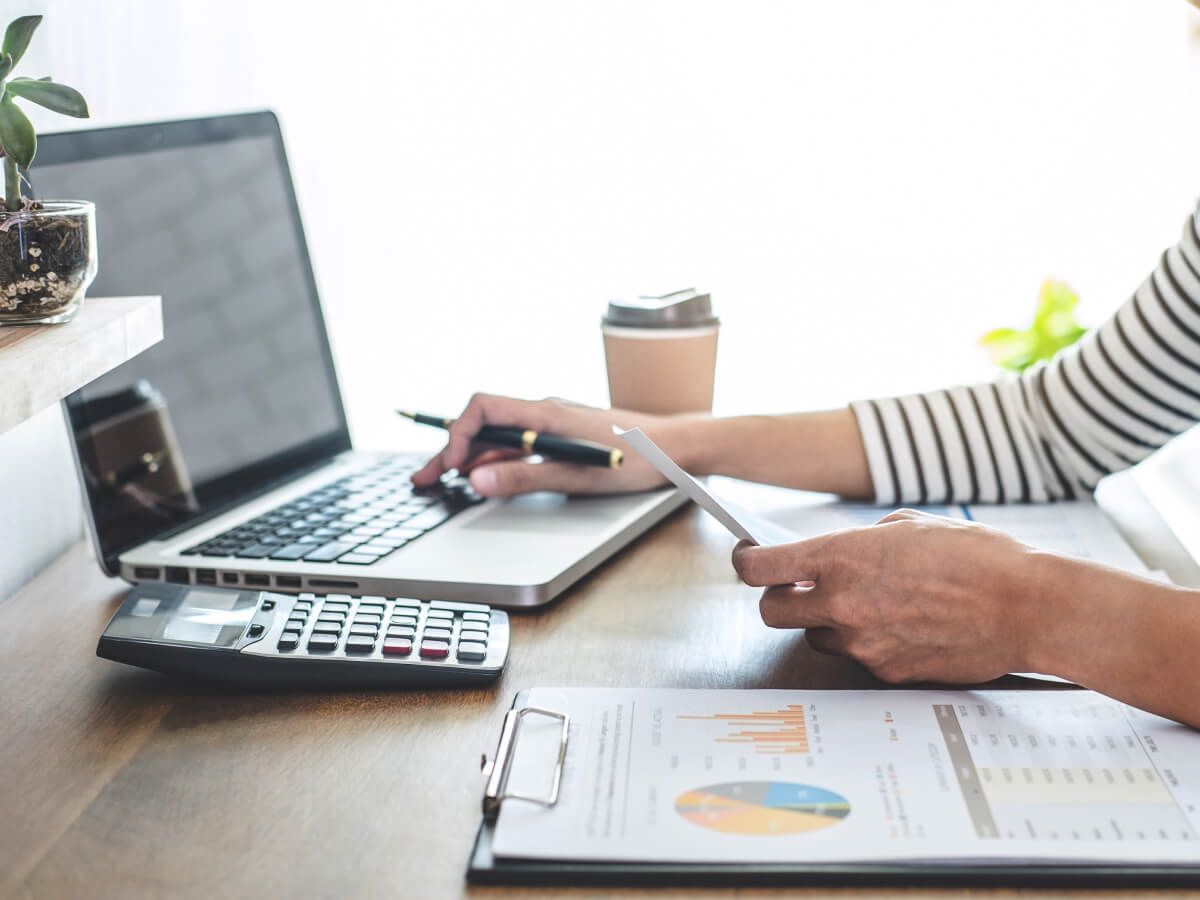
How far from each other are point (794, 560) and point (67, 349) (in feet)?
1.44

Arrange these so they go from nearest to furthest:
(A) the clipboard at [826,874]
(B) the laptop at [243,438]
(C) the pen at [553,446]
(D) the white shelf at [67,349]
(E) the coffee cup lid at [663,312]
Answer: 1. (A) the clipboard at [826,874]
2. (D) the white shelf at [67,349]
3. (B) the laptop at [243,438]
4. (C) the pen at [553,446]
5. (E) the coffee cup lid at [663,312]

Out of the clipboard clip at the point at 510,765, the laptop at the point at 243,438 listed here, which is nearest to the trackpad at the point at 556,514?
the laptop at the point at 243,438

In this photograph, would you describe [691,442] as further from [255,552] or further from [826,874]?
[826,874]

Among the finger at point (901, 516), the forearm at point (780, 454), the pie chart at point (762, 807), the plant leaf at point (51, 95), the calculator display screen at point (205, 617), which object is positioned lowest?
the forearm at point (780, 454)

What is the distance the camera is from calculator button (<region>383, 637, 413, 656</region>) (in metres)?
0.70

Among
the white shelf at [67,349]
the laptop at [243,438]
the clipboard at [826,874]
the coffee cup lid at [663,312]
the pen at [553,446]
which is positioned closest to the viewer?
the clipboard at [826,874]

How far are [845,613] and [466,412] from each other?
18.5 inches

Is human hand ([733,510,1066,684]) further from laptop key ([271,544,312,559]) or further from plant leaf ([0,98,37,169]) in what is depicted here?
plant leaf ([0,98,37,169])

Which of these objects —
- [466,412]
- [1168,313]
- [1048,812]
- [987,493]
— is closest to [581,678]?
[1048,812]

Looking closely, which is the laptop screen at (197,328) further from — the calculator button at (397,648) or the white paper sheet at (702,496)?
the white paper sheet at (702,496)

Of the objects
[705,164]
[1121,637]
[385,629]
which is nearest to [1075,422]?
[1121,637]

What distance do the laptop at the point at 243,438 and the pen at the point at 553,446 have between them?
0.04m

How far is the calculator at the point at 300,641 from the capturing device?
694mm

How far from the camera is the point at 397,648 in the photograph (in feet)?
2.31
